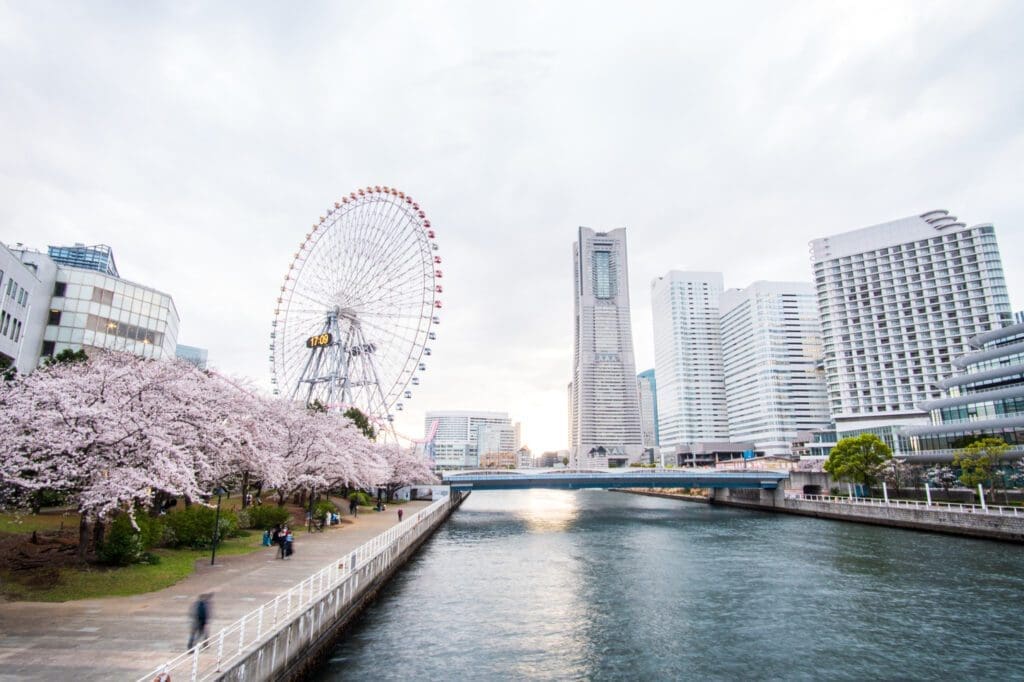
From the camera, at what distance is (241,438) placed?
37219mm

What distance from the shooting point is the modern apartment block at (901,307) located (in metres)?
139

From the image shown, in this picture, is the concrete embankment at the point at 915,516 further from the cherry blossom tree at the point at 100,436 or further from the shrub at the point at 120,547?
the shrub at the point at 120,547

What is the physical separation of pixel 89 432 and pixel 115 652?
1050 centimetres

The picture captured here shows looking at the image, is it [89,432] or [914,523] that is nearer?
[89,432]

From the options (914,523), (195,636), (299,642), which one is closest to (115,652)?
(195,636)

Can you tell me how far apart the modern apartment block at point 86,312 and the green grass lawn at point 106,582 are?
1584 inches

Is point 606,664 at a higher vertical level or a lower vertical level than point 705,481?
lower

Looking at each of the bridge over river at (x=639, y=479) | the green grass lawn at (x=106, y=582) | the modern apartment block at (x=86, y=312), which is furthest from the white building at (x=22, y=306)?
the bridge over river at (x=639, y=479)

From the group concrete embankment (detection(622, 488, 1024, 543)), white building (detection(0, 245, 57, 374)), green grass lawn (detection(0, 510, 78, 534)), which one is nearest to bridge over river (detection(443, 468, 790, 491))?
concrete embankment (detection(622, 488, 1024, 543))

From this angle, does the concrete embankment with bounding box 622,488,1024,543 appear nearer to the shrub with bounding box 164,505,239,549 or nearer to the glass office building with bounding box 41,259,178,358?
the shrub with bounding box 164,505,239,549

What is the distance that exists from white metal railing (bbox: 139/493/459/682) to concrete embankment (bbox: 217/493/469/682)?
5cm

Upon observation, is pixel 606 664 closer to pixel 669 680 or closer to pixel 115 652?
pixel 669 680

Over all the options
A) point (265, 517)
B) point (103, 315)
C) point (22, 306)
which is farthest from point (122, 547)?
point (103, 315)

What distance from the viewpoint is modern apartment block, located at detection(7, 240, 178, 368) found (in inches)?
2461
